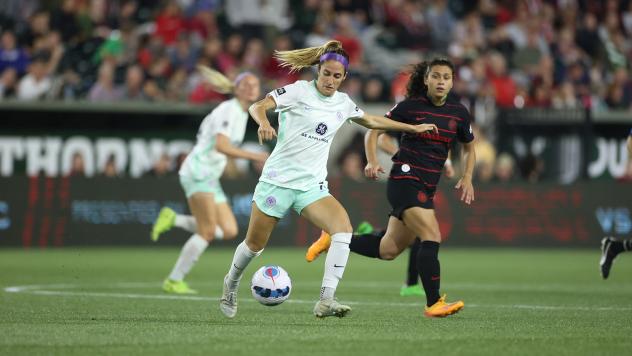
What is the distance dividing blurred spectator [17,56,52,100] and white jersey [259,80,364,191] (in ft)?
37.0

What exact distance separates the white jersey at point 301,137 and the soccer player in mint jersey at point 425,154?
0.69 m

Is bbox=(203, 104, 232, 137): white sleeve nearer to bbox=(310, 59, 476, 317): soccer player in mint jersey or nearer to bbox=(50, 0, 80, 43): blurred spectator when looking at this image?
bbox=(310, 59, 476, 317): soccer player in mint jersey

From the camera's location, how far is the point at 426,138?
996 cm

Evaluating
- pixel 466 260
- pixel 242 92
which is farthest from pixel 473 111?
pixel 242 92

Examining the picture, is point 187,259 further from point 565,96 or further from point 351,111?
point 565,96

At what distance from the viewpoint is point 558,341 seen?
775 cm

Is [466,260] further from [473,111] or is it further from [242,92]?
[242,92]

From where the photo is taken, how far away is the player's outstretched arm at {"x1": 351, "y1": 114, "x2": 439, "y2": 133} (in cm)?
947

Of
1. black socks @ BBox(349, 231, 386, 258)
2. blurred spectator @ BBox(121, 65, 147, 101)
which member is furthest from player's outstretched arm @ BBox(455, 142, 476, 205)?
blurred spectator @ BBox(121, 65, 147, 101)

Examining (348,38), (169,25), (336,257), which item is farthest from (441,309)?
(348,38)

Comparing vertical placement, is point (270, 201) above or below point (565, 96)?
below

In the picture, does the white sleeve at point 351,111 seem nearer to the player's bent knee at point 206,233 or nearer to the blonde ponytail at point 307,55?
the blonde ponytail at point 307,55

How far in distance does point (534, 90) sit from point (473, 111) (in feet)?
7.53

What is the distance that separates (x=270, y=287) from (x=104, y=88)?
11.5m
